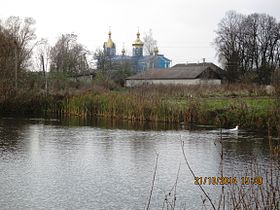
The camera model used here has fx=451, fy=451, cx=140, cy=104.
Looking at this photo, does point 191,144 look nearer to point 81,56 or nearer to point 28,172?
point 28,172

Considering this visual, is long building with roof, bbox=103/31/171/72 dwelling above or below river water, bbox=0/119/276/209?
above

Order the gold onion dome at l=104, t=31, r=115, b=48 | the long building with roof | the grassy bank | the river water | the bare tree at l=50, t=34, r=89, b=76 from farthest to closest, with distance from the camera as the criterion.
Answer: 1. the gold onion dome at l=104, t=31, r=115, b=48
2. the long building with roof
3. the bare tree at l=50, t=34, r=89, b=76
4. the grassy bank
5. the river water

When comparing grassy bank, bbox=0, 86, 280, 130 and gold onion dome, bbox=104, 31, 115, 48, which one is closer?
grassy bank, bbox=0, 86, 280, 130

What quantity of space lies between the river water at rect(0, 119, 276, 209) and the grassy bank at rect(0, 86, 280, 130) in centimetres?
173

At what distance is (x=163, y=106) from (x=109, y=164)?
11182 millimetres

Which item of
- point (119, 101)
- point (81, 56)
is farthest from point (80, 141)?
point (81, 56)

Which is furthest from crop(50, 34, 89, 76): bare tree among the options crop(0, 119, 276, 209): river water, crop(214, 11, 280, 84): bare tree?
crop(0, 119, 276, 209): river water

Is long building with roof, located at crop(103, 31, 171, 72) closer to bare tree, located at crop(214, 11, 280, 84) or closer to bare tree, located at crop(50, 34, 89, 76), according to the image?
bare tree, located at crop(50, 34, 89, 76)

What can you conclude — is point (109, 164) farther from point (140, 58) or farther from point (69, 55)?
point (140, 58)

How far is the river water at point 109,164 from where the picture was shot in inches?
292

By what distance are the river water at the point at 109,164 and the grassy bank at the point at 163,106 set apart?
1.73 meters

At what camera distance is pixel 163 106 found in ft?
70.3

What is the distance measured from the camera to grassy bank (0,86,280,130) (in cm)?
1867

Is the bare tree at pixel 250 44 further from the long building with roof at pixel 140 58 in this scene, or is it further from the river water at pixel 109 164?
the river water at pixel 109 164
